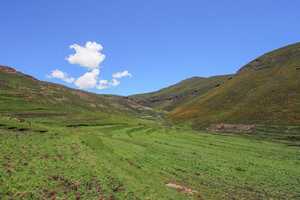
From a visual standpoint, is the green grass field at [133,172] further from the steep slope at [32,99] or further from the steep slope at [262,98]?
the steep slope at [32,99]

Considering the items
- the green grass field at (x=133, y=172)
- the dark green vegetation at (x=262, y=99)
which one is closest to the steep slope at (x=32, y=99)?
the dark green vegetation at (x=262, y=99)

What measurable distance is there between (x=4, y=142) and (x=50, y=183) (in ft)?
62.9

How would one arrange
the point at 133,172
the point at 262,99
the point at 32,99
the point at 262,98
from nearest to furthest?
the point at 133,172, the point at 262,99, the point at 32,99, the point at 262,98

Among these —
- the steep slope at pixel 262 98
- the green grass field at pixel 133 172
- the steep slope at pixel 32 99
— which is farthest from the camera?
the steep slope at pixel 262 98

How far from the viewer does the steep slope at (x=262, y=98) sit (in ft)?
327

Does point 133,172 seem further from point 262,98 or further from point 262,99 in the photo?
point 262,98

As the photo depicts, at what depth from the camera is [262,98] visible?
118m

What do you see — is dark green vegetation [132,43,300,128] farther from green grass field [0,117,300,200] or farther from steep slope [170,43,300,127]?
green grass field [0,117,300,200]

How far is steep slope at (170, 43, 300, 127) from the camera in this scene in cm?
9962

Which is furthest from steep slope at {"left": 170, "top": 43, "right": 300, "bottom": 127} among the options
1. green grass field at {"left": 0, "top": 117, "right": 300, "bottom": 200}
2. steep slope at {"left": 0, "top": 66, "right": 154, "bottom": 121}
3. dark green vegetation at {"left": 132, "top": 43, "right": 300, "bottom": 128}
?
green grass field at {"left": 0, "top": 117, "right": 300, "bottom": 200}

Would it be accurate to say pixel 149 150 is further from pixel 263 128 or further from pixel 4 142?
pixel 263 128

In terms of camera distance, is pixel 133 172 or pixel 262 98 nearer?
pixel 133 172

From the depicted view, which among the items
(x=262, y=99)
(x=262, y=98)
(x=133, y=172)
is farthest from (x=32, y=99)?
(x=133, y=172)

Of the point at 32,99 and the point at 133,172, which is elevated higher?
the point at 32,99
